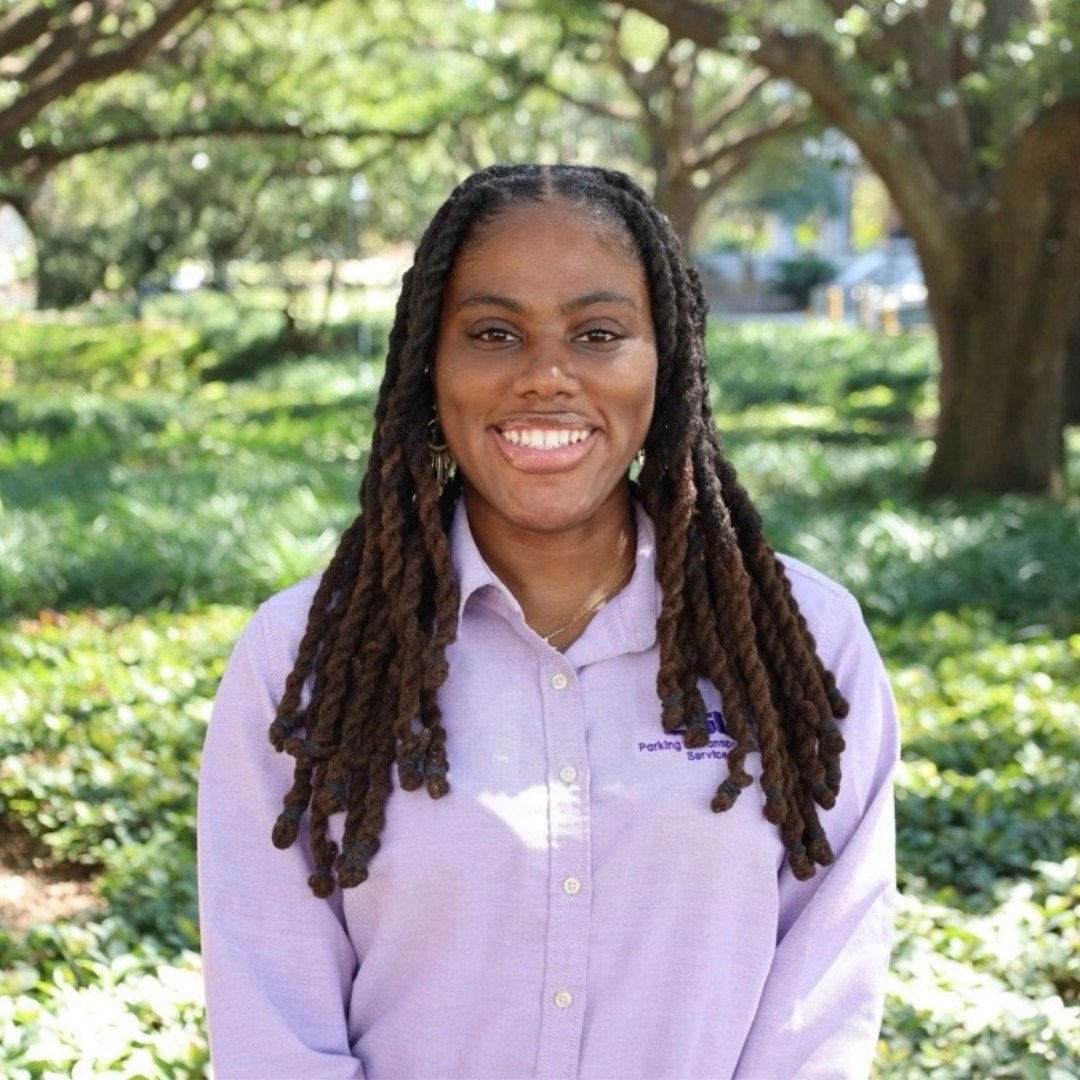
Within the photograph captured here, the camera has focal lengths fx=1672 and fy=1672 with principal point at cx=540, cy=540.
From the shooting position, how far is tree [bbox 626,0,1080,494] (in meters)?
9.63

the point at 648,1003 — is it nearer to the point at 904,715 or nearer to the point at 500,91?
the point at 904,715

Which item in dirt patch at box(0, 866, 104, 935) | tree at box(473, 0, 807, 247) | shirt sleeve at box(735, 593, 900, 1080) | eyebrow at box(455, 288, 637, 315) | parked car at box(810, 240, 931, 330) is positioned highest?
tree at box(473, 0, 807, 247)

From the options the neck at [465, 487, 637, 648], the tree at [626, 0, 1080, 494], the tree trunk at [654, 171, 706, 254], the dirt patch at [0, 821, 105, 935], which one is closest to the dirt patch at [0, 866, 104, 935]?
Result: the dirt patch at [0, 821, 105, 935]

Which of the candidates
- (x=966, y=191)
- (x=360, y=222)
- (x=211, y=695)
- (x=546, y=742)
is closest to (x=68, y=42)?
(x=966, y=191)

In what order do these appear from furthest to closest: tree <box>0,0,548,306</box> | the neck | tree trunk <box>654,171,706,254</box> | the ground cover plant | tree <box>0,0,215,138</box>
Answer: tree trunk <box>654,171,706,254</box>, tree <box>0,0,548,306</box>, tree <box>0,0,215,138</box>, the ground cover plant, the neck

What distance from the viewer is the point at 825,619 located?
2223 millimetres

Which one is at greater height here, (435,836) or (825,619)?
(825,619)

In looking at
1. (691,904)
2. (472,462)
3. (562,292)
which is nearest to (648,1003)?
(691,904)

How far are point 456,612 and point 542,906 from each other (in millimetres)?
382

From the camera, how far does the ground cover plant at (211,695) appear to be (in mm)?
3607

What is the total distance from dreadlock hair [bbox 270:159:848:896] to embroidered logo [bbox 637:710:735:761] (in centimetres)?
1

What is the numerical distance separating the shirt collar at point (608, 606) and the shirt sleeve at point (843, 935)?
0.79 feet

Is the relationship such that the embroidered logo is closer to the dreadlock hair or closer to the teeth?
the dreadlock hair

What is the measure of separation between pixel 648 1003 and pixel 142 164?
2430 centimetres
